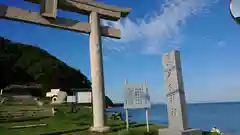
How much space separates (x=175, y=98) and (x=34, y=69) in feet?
126

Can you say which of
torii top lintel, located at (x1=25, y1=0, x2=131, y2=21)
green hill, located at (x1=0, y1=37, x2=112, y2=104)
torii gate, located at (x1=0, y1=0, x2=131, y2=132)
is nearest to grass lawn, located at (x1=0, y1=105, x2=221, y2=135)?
torii gate, located at (x1=0, y1=0, x2=131, y2=132)

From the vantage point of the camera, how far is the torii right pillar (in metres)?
6.96

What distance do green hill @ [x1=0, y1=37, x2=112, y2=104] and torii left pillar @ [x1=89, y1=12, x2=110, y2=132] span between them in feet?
97.3

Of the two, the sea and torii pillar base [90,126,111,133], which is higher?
torii pillar base [90,126,111,133]

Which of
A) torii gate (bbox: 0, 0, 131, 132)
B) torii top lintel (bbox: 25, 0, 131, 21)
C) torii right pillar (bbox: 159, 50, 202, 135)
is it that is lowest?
torii right pillar (bbox: 159, 50, 202, 135)

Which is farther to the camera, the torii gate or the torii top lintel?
the torii top lintel

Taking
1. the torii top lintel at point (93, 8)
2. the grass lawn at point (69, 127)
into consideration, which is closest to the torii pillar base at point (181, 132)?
the grass lawn at point (69, 127)

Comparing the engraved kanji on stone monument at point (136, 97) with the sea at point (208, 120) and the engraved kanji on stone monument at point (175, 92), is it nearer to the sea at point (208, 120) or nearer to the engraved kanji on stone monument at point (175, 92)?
the engraved kanji on stone monument at point (175, 92)

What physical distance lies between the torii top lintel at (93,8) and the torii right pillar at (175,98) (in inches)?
131

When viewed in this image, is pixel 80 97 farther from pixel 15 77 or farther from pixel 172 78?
pixel 15 77

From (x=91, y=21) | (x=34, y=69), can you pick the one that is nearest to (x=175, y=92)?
(x=91, y=21)

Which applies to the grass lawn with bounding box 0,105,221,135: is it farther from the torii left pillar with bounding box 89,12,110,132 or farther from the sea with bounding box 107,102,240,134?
the sea with bounding box 107,102,240,134

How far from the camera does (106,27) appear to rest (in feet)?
31.6

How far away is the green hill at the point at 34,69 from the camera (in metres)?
37.2
